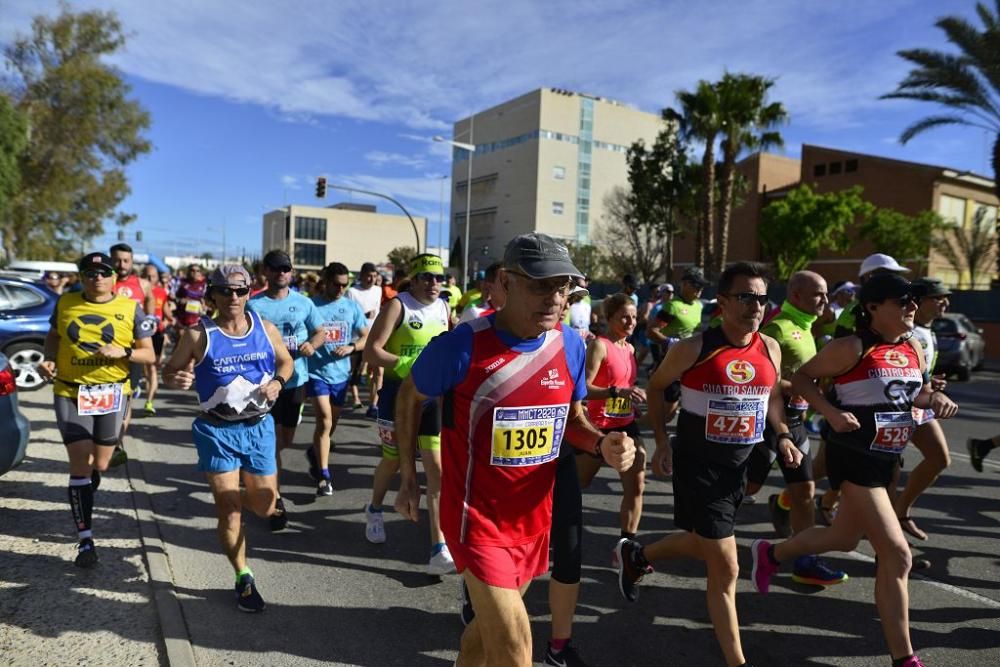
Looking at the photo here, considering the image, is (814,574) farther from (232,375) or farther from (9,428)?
(9,428)

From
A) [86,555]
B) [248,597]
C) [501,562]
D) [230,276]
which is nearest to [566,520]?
[501,562]

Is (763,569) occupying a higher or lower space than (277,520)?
higher

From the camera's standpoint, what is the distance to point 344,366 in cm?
644

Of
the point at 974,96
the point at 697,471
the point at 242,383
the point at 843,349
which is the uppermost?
the point at 974,96

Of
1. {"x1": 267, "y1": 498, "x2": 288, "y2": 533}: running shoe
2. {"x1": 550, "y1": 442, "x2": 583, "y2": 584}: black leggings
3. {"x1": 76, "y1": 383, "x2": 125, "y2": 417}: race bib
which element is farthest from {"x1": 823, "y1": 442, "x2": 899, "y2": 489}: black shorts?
{"x1": 76, "y1": 383, "x2": 125, "y2": 417}: race bib

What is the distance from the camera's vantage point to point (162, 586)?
3879 mm

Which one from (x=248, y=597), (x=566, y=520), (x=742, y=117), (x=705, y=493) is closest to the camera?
(x=566, y=520)

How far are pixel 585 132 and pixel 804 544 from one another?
76158 mm

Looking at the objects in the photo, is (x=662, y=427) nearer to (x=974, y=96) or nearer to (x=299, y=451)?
(x=299, y=451)

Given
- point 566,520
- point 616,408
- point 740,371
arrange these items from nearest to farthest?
1. point 566,520
2. point 740,371
3. point 616,408

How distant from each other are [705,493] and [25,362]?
10.9 meters

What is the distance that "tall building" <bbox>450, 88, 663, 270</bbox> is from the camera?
73062 millimetres

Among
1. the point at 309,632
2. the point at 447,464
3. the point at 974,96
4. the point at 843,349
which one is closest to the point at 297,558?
the point at 309,632

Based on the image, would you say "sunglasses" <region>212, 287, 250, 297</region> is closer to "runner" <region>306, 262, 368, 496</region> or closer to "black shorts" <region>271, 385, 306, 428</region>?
"runner" <region>306, 262, 368, 496</region>
